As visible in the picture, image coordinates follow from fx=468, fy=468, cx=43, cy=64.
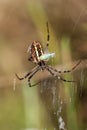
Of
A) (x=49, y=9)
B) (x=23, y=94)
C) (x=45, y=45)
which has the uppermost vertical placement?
(x=49, y=9)

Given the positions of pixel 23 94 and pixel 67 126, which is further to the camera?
pixel 23 94

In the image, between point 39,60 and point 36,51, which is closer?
point 36,51

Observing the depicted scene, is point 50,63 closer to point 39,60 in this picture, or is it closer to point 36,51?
point 39,60

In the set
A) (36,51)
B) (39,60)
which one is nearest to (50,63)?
(39,60)

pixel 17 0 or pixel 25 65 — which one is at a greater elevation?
pixel 17 0

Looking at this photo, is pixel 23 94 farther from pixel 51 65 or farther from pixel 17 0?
pixel 17 0

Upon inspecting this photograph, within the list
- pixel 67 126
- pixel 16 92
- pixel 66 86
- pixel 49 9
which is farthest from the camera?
pixel 49 9

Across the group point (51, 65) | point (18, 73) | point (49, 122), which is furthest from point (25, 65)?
point (49, 122)

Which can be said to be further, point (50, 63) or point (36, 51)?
point (50, 63)
